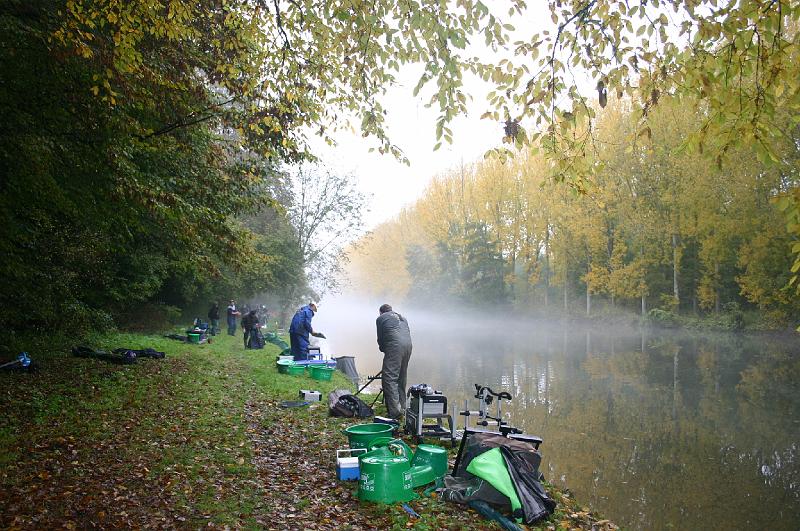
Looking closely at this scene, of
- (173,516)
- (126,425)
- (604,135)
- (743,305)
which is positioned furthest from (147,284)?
(743,305)

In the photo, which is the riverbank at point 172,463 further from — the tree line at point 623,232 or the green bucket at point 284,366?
the tree line at point 623,232

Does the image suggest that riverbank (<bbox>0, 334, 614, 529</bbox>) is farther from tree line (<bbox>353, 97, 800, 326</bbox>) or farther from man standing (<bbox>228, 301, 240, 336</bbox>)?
man standing (<bbox>228, 301, 240, 336</bbox>)

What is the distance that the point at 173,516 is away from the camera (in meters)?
4.45

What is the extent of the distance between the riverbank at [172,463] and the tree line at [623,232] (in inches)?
371

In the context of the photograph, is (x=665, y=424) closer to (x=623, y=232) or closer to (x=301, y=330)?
(x=301, y=330)

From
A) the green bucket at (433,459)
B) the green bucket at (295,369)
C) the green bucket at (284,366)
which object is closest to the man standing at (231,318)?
the green bucket at (284,366)

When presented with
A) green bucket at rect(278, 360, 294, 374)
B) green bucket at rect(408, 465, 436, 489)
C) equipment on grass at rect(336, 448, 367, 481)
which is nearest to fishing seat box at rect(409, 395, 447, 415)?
green bucket at rect(408, 465, 436, 489)

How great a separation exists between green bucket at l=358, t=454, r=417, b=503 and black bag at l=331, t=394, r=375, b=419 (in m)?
3.22

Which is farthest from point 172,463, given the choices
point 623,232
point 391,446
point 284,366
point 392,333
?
point 623,232

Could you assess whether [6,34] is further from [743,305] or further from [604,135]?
[743,305]

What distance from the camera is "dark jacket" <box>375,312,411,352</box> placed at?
786 cm

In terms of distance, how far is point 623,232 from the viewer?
3103 centimetres

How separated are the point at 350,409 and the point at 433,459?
2.97 m

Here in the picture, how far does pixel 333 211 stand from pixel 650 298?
19.7 meters
